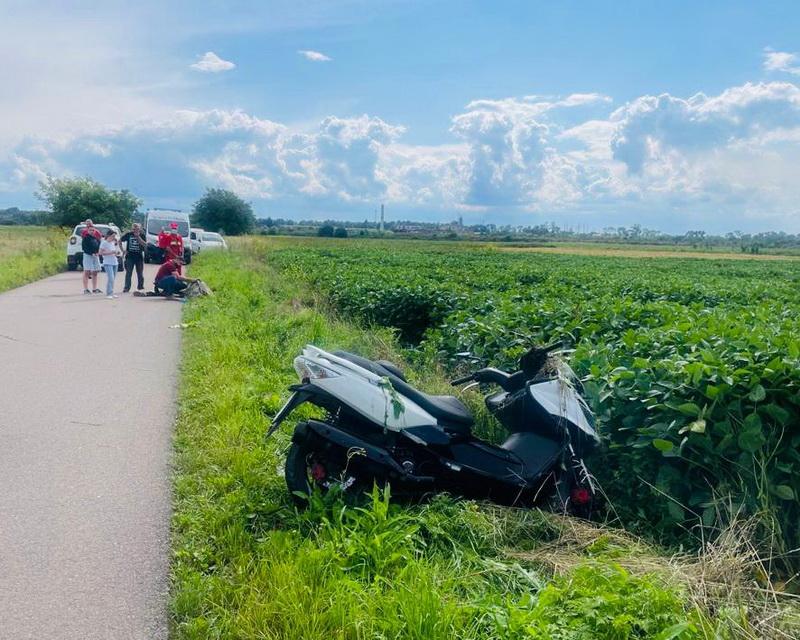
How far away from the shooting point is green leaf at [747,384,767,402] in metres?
4.39

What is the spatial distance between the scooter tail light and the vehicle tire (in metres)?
1.76

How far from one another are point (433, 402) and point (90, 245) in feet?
52.7

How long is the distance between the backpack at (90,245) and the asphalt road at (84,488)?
7834mm

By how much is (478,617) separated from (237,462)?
2.72 m

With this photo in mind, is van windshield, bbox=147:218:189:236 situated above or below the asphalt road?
above

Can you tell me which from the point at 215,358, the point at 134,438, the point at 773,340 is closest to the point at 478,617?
the point at 773,340

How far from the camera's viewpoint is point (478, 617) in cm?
316

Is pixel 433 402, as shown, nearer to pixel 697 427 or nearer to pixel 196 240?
pixel 697 427

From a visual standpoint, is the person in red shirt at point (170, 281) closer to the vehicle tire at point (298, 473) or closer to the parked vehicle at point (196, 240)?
the vehicle tire at point (298, 473)

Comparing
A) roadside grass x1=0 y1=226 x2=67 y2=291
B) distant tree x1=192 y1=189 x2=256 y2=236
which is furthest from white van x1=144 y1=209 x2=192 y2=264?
distant tree x1=192 y1=189 x2=256 y2=236

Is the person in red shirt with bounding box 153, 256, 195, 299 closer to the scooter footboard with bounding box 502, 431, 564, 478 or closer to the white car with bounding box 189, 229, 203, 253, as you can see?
the scooter footboard with bounding box 502, 431, 564, 478

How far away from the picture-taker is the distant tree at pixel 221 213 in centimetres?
9031

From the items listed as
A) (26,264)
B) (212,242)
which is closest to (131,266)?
(26,264)

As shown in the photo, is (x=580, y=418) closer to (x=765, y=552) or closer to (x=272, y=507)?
(x=765, y=552)
